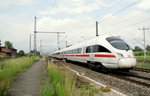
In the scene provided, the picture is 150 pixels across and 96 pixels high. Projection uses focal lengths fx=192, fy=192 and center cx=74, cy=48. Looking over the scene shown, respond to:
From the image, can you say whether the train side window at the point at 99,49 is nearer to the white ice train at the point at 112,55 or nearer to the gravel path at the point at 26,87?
the white ice train at the point at 112,55

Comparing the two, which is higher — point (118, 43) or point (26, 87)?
point (118, 43)

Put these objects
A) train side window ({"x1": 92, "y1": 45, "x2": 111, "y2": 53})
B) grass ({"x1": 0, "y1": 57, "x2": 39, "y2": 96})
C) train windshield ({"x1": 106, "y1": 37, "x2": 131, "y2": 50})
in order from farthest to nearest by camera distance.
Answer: train side window ({"x1": 92, "y1": 45, "x2": 111, "y2": 53}) → train windshield ({"x1": 106, "y1": 37, "x2": 131, "y2": 50}) → grass ({"x1": 0, "y1": 57, "x2": 39, "y2": 96})

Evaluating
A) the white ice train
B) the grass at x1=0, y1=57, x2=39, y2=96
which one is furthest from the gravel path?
the white ice train

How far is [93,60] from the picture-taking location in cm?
1595

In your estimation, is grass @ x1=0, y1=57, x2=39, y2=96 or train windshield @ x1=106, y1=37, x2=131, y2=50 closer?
grass @ x1=0, y1=57, x2=39, y2=96

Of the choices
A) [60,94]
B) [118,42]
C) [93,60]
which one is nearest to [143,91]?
[60,94]

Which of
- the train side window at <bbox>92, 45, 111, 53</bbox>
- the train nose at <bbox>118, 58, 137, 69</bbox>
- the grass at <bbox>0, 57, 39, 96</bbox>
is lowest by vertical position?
the grass at <bbox>0, 57, 39, 96</bbox>

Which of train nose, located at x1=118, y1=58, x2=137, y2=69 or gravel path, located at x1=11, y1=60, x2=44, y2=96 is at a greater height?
train nose, located at x1=118, y1=58, x2=137, y2=69

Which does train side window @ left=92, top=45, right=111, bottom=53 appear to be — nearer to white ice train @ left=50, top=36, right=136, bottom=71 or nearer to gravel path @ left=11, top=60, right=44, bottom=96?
white ice train @ left=50, top=36, right=136, bottom=71

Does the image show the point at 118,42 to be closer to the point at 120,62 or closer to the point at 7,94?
the point at 120,62

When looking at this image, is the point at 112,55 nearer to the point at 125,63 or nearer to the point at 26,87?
the point at 125,63

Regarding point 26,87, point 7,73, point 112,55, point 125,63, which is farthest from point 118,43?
point 26,87

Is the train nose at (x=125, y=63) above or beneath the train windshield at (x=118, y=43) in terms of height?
beneath

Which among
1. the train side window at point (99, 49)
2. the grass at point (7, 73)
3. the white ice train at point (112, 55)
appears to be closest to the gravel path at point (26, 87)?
the grass at point (7, 73)
